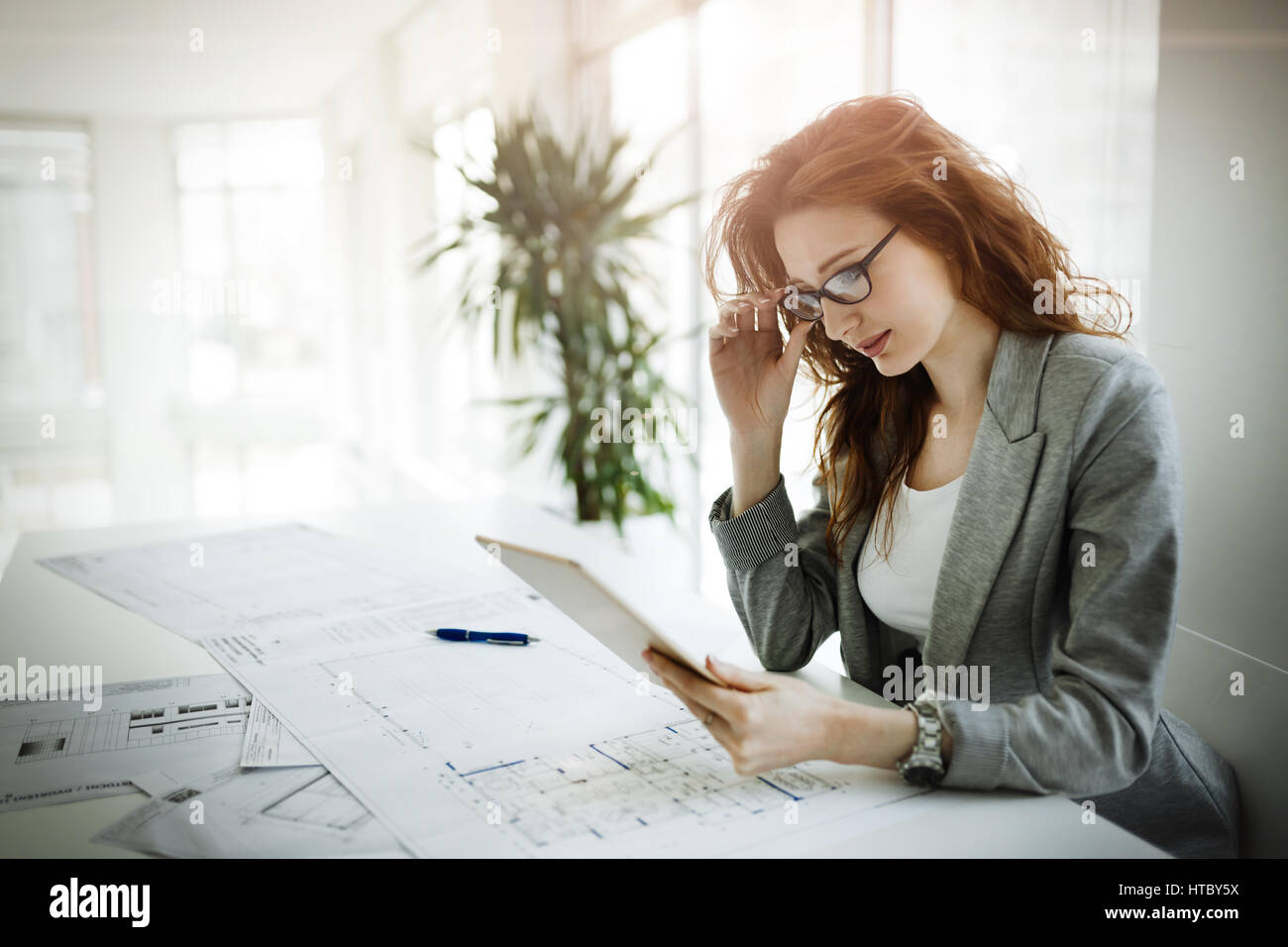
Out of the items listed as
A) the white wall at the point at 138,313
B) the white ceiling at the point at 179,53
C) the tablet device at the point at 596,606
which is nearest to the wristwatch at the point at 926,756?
the tablet device at the point at 596,606

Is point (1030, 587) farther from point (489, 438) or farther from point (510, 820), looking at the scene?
point (489, 438)

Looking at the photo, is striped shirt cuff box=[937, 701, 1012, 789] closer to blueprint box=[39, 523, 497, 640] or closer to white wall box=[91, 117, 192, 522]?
blueprint box=[39, 523, 497, 640]

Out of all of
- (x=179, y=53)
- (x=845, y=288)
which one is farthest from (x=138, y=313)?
(x=845, y=288)

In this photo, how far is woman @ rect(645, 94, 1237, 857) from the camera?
1011 mm

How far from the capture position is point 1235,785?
57.4 inches

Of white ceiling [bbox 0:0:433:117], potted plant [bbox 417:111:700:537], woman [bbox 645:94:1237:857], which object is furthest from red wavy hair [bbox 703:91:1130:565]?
white ceiling [bbox 0:0:433:117]

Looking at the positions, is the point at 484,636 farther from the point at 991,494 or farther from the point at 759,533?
the point at 991,494

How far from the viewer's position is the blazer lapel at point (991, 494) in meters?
1.22

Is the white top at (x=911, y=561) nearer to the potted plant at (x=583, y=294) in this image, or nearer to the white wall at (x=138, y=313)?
the potted plant at (x=583, y=294)

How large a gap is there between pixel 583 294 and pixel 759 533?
2.24 m

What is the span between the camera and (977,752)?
0.98m

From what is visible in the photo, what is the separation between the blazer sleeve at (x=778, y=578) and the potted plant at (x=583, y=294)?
2153mm

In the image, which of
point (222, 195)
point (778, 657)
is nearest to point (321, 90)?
point (222, 195)

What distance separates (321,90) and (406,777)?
9.38 meters
